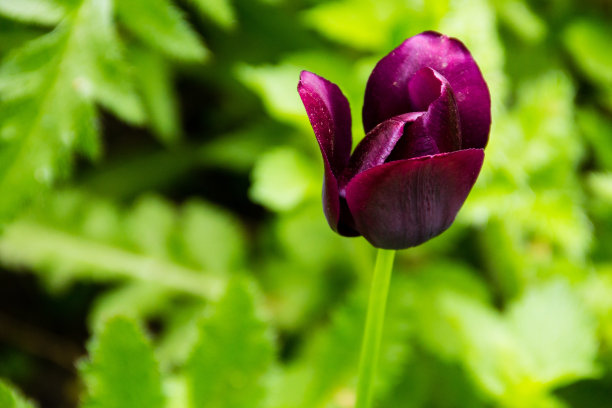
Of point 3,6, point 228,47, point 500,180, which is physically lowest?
point 500,180

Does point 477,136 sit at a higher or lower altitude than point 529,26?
lower

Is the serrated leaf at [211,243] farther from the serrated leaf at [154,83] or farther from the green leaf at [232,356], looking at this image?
the green leaf at [232,356]

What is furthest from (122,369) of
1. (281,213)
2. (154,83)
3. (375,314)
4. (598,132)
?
(598,132)

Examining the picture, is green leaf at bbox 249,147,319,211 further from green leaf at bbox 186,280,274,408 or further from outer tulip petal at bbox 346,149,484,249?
outer tulip petal at bbox 346,149,484,249

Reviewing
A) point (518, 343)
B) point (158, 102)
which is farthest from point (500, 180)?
point (158, 102)

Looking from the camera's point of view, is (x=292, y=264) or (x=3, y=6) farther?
(x=292, y=264)

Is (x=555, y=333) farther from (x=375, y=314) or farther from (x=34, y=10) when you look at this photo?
(x=34, y=10)

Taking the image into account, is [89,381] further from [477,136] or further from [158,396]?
[477,136]
